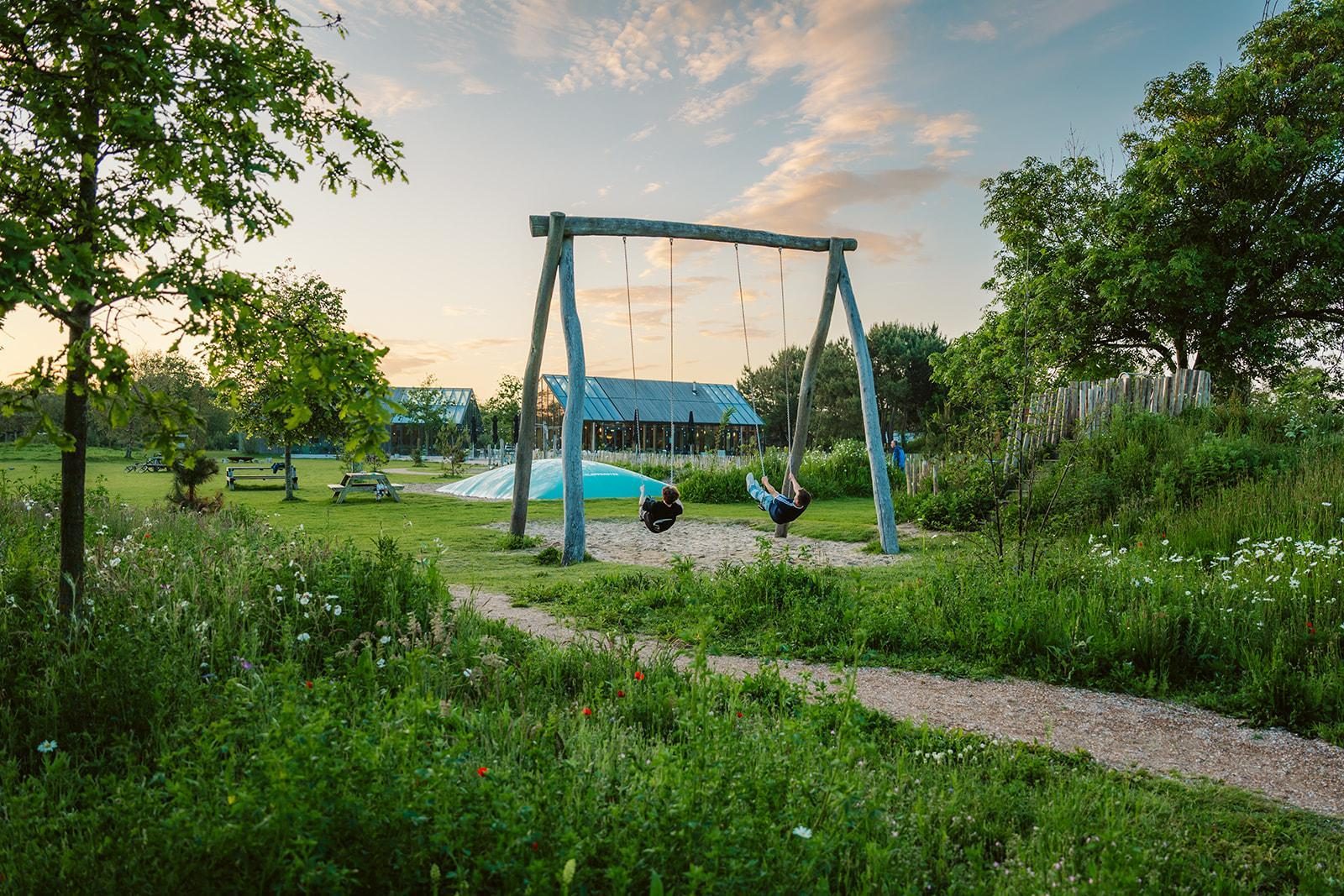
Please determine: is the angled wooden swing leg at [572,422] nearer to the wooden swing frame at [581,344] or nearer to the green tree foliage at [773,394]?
the wooden swing frame at [581,344]

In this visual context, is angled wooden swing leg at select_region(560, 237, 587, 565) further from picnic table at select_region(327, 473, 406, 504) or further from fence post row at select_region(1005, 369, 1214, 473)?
picnic table at select_region(327, 473, 406, 504)

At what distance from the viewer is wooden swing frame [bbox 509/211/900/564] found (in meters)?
10.5

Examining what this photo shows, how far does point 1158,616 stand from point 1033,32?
9.46 meters

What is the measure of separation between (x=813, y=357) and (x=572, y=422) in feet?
14.6

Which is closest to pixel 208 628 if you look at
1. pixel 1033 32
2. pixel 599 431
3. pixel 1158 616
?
pixel 1158 616

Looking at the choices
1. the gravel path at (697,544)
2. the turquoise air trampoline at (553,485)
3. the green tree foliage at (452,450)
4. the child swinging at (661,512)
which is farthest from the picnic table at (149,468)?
the child swinging at (661,512)

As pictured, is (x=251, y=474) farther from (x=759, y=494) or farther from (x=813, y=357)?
(x=759, y=494)

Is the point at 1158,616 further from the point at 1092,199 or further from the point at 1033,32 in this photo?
the point at 1092,199

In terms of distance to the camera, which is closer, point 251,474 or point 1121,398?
point 1121,398

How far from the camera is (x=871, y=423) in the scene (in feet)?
40.2

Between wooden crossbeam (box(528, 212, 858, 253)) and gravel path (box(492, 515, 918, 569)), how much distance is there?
14.0 ft

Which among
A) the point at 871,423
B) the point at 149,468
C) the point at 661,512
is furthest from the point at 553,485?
the point at 149,468

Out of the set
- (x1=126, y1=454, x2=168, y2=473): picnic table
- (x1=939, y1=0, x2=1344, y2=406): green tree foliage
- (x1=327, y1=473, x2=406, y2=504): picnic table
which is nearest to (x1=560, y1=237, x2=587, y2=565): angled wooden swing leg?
(x1=327, y1=473, x2=406, y2=504): picnic table

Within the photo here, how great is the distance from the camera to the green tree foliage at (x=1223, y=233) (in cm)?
1911
